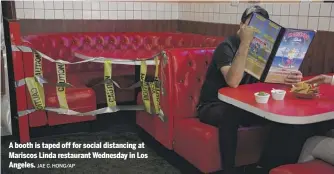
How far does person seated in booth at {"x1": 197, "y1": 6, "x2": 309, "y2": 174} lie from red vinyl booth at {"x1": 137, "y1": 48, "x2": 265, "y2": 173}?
0.38 ft

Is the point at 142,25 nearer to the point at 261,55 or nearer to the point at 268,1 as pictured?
the point at 268,1

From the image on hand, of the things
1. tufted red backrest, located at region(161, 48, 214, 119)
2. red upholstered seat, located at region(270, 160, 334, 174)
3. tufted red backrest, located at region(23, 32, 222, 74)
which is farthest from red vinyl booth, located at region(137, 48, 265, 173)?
tufted red backrest, located at region(23, 32, 222, 74)

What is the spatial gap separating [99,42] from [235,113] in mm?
2784

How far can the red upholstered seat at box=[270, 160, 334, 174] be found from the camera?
1.71m

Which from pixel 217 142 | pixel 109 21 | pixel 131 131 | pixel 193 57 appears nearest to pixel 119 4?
pixel 109 21

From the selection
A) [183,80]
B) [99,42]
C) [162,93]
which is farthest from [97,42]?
[183,80]

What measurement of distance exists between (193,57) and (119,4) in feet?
8.17

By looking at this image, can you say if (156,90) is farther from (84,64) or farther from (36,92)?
(84,64)

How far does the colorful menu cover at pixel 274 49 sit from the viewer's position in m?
2.01

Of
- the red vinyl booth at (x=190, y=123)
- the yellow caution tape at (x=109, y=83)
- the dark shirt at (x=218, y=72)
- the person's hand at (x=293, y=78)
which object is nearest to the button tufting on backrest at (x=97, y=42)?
the yellow caution tape at (x=109, y=83)

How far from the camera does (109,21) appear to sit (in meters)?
5.05

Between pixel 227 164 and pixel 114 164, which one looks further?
pixel 114 164

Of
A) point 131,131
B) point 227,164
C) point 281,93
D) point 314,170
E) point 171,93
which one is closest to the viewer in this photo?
point 314,170

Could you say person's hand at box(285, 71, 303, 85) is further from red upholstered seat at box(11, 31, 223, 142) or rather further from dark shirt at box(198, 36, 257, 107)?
red upholstered seat at box(11, 31, 223, 142)
